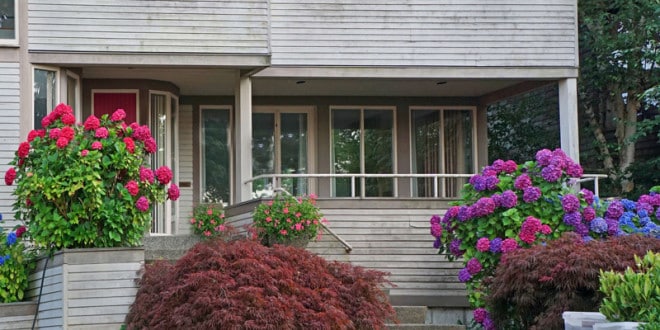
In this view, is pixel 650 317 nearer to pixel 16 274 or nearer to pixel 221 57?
pixel 16 274

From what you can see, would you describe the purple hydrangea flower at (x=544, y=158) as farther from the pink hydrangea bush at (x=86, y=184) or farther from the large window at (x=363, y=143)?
the large window at (x=363, y=143)

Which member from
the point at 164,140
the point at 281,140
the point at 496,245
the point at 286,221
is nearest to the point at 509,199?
the point at 496,245

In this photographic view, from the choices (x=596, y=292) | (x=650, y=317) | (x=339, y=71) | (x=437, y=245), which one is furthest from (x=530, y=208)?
(x=650, y=317)

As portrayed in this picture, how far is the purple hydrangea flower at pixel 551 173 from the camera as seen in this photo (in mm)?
12062

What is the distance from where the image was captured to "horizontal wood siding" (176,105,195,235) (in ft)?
54.9

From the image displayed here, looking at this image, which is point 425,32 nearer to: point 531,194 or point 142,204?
point 531,194

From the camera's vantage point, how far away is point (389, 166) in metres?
17.9

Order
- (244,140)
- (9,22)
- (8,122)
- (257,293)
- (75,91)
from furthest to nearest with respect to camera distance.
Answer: (75,91), (244,140), (9,22), (8,122), (257,293)

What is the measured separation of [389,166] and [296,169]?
163 cm

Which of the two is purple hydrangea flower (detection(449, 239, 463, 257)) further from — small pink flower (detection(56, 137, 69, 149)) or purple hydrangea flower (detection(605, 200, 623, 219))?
small pink flower (detection(56, 137, 69, 149))

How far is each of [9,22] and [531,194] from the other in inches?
291

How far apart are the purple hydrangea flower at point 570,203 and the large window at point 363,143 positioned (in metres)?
5.94

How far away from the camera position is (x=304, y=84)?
16453 mm

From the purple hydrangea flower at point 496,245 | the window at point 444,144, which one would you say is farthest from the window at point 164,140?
the purple hydrangea flower at point 496,245
